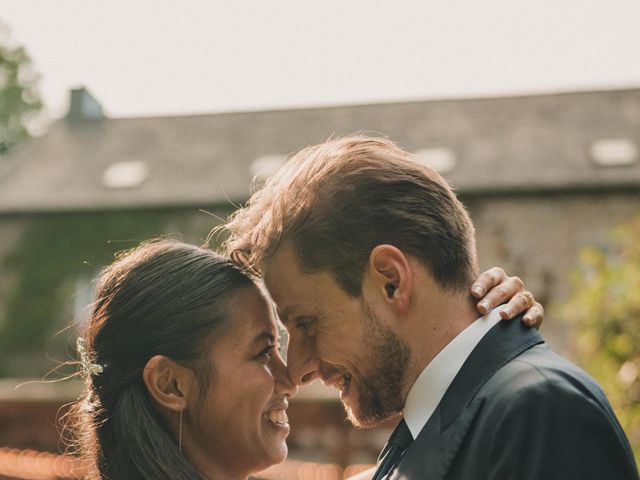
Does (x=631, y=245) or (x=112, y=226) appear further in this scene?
(x=112, y=226)

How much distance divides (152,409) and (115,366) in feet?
0.66

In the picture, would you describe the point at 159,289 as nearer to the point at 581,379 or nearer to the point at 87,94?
the point at 581,379

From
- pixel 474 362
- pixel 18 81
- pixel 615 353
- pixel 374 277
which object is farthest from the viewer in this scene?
pixel 18 81

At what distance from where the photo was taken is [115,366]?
2832 millimetres

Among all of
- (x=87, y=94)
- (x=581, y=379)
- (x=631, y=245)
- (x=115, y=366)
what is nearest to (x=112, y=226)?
(x=87, y=94)

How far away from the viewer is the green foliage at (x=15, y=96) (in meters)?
34.3

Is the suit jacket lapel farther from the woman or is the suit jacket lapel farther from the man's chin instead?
the woman

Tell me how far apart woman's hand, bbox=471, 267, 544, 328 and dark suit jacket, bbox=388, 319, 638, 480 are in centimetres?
5

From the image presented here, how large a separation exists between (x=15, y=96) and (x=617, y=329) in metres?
33.1

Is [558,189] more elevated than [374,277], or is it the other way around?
[374,277]

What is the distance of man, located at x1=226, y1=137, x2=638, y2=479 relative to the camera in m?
2.01

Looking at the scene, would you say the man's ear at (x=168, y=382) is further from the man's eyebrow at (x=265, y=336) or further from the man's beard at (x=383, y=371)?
the man's beard at (x=383, y=371)

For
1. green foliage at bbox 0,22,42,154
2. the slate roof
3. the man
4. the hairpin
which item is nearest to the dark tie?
the man

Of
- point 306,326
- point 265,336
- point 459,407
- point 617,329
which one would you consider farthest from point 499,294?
point 617,329
